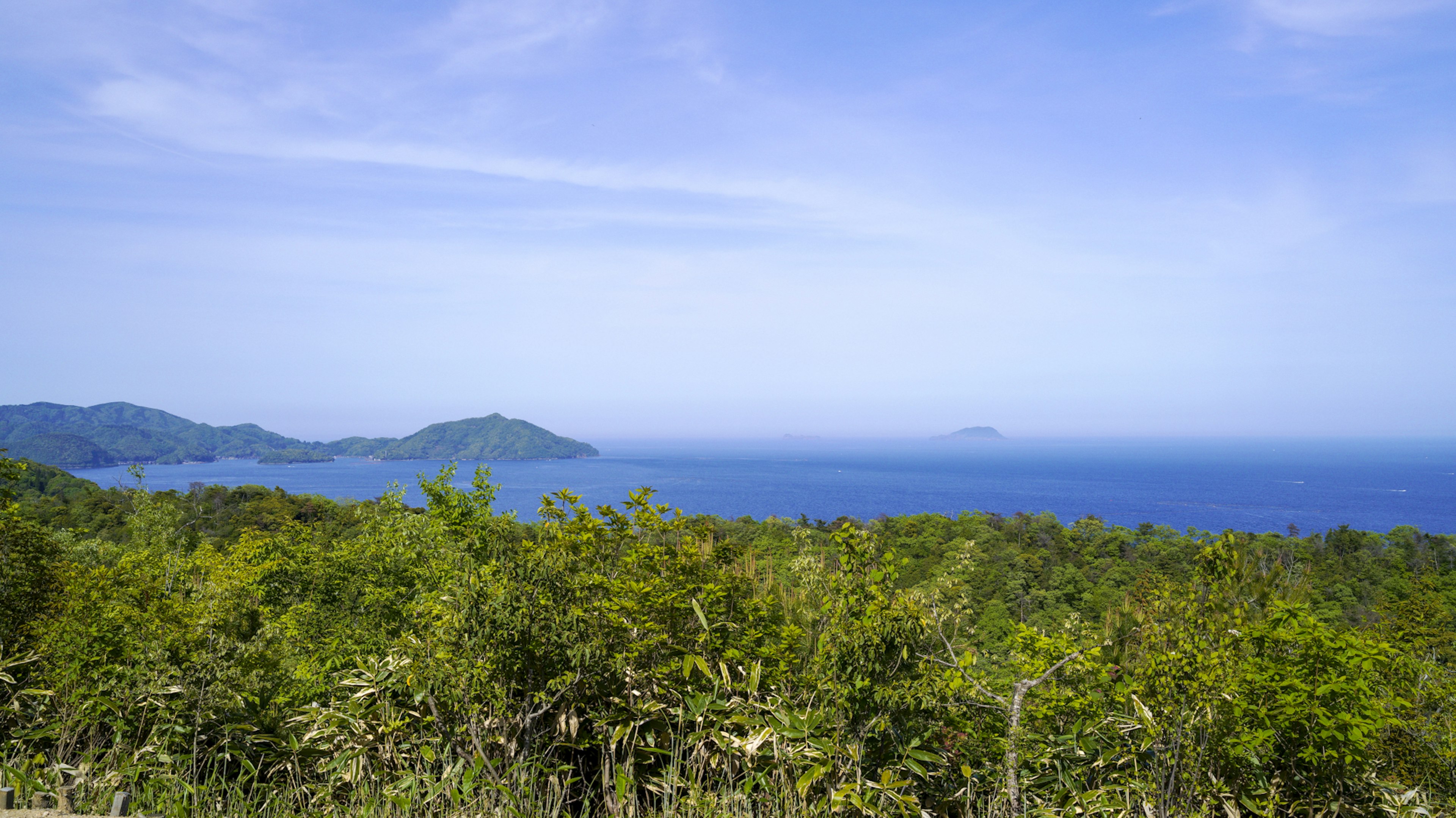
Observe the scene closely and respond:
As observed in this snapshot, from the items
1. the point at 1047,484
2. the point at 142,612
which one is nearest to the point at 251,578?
the point at 142,612

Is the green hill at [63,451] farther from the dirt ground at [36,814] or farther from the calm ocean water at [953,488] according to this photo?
the dirt ground at [36,814]

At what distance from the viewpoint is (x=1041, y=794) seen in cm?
442

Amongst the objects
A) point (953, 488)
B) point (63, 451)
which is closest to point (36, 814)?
point (953, 488)

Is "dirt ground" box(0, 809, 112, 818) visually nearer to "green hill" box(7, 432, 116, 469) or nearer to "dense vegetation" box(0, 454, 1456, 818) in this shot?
"dense vegetation" box(0, 454, 1456, 818)

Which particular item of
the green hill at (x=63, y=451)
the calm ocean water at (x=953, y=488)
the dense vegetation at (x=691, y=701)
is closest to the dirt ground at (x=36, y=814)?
the dense vegetation at (x=691, y=701)

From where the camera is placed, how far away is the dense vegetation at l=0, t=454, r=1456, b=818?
366 cm

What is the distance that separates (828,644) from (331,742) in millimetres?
3291

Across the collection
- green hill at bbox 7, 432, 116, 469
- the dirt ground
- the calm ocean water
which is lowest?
the calm ocean water

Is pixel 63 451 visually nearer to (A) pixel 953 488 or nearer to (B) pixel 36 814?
(A) pixel 953 488

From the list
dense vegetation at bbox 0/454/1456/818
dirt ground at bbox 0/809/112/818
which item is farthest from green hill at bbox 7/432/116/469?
dirt ground at bbox 0/809/112/818

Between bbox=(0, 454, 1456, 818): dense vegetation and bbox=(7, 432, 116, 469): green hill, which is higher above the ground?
bbox=(0, 454, 1456, 818): dense vegetation

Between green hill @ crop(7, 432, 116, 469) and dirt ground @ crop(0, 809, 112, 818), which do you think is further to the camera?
green hill @ crop(7, 432, 116, 469)

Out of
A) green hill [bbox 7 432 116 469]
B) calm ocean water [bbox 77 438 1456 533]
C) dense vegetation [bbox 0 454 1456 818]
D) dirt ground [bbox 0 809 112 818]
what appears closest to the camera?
dirt ground [bbox 0 809 112 818]

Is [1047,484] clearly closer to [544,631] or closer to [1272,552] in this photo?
[1272,552]
